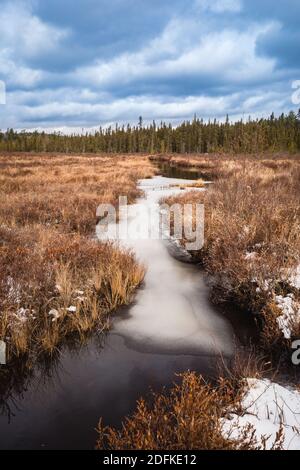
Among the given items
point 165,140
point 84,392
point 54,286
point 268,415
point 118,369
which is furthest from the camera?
point 165,140

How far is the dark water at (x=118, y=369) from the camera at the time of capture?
3.12m

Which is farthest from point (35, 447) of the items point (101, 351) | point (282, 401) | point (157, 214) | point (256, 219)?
point (157, 214)

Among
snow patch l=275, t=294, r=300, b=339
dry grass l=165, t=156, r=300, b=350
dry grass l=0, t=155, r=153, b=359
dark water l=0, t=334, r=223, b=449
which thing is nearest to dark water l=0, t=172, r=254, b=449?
dark water l=0, t=334, r=223, b=449

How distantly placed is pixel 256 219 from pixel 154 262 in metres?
2.50

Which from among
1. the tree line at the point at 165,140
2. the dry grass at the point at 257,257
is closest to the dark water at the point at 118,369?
the dry grass at the point at 257,257

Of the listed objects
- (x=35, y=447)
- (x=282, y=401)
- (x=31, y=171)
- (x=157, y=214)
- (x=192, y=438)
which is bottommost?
(x=35, y=447)

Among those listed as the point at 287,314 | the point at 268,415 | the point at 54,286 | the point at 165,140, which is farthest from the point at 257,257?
the point at 165,140

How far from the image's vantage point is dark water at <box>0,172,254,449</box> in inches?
123

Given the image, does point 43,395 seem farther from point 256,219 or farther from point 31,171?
point 31,171

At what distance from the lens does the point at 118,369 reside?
4004mm

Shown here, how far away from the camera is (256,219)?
269 inches

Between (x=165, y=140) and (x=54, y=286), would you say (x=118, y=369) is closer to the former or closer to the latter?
(x=54, y=286)

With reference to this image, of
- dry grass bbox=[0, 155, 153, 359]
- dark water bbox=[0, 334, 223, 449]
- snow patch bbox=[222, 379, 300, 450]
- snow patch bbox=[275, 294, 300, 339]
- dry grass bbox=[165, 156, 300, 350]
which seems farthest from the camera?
dry grass bbox=[165, 156, 300, 350]

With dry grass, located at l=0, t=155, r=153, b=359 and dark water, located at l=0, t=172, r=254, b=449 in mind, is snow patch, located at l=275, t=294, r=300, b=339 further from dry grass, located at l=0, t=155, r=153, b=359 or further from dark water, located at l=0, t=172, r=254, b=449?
dry grass, located at l=0, t=155, r=153, b=359
